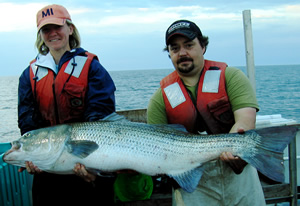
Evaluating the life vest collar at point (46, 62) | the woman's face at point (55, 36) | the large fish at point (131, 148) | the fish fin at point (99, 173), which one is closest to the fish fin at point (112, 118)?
the large fish at point (131, 148)

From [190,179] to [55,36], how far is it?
261 cm

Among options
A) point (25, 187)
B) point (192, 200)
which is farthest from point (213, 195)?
point (25, 187)

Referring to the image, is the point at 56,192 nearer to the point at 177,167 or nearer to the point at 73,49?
the point at 177,167

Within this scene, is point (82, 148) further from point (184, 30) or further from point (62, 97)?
point (184, 30)

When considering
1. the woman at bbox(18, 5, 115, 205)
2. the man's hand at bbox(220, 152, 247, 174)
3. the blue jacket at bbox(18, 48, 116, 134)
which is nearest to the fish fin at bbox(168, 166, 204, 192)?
the man's hand at bbox(220, 152, 247, 174)

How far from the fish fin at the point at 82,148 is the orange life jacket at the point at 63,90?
57cm

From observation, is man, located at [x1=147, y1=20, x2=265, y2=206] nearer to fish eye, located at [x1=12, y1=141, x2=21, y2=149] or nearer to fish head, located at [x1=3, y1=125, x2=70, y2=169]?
fish head, located at [x1=3, y1=125, x2=70, y2=169]

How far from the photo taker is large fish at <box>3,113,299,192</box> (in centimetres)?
339

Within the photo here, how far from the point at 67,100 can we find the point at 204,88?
1884 millimetres

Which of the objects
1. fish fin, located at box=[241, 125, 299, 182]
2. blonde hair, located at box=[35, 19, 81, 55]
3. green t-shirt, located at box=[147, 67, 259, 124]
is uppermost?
blonde hair, located at box=[35, 19, 81, 55]

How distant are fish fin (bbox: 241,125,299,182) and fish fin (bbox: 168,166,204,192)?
1.84 ft

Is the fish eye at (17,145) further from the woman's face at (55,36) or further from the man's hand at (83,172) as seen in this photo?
the woman's face at (55,36)

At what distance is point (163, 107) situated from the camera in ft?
13.6

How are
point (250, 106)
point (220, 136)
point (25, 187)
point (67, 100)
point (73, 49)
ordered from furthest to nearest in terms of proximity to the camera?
point (25, 187) < point (73, 49) < point (67, 100) < point (250, 106) < point (220, 136)
